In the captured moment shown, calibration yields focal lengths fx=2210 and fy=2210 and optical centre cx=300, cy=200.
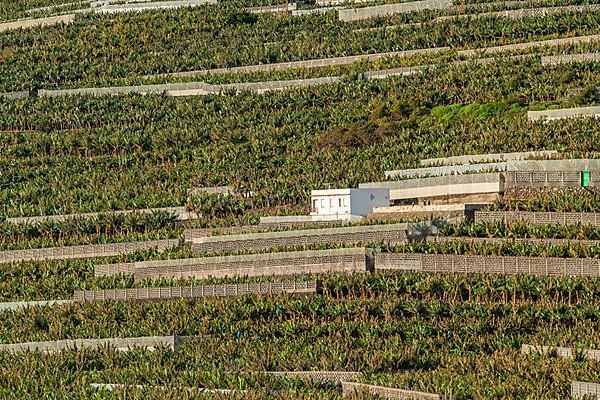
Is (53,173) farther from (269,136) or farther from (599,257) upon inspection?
(599,257)

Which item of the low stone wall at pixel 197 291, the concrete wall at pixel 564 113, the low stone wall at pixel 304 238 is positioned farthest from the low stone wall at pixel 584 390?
the concrete wall at pixel 564 113

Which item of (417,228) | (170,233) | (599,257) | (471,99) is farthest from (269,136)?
(599,257)

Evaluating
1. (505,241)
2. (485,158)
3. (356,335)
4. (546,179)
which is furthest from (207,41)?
(356,335)

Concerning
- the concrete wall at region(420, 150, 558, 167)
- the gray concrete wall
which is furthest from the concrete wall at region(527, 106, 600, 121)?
the gray concrete wall

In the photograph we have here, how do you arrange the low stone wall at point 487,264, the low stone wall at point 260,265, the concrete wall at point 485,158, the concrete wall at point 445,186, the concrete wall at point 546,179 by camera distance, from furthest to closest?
the concrete wall at point 485,158 < the concrete wall at point 445,186 < the concrete wall at point 546,179 < the low stone wall at point 260,265 < the low stone wall at point 487,264

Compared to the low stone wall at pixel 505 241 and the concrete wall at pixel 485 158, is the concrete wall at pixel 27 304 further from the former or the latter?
the concrete wall at pixel 485 158

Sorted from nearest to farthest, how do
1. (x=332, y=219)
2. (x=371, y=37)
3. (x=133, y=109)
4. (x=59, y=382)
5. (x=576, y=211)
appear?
(x=59, y=382), (x=576, y=211), (x=332, y=219), (x=133, y=109), (x=371, y=37)
